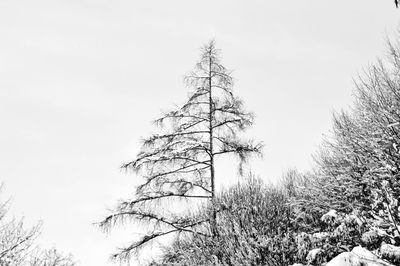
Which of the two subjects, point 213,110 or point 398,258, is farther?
point 213,110

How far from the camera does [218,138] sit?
42.2ft

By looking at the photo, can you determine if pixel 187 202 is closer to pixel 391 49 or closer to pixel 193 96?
pixel 193 96

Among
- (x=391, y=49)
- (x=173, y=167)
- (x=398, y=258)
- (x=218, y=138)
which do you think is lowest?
(x=398, y=258)

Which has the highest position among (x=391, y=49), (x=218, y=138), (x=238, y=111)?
(x=391, y=49)

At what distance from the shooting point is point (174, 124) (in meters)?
13.2

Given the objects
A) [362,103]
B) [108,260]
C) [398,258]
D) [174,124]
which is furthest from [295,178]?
[398,258]

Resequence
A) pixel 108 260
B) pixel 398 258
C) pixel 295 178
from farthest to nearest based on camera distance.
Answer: pixel 295 178, pixel 108 260, pixel 398 258

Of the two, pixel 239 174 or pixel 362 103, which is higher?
pixel 362 103

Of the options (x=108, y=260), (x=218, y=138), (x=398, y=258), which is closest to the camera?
(x=398, y=258)

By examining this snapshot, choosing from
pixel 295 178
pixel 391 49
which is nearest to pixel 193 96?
pixel 391 49

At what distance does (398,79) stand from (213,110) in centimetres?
592

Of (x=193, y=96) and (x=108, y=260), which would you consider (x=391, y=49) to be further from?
(x=108, y=260)

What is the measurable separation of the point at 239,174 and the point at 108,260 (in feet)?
15.5

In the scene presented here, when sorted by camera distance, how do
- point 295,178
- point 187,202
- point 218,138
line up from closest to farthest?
1. point 187,202
2. point 218,138
3. point 295,178
